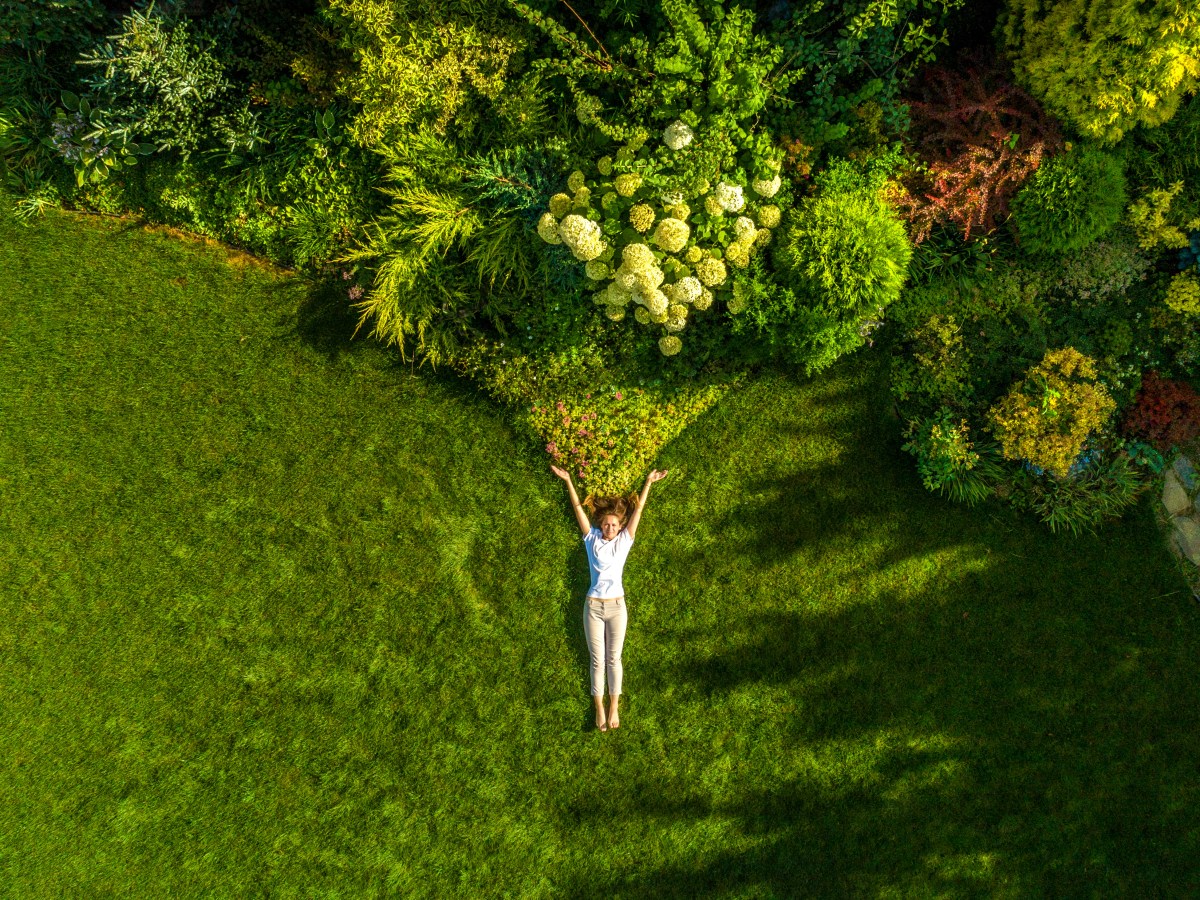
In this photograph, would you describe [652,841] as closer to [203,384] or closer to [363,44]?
[203,384]

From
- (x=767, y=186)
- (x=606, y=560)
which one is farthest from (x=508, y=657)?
(x=767, y=186)

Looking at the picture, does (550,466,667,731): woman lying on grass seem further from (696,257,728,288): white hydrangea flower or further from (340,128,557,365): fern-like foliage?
(696,257,728,288): white hydrangea flower

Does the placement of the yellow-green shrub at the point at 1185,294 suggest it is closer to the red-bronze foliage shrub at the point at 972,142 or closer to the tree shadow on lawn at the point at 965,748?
the red-bronze foliage shrub at the point at 972,142

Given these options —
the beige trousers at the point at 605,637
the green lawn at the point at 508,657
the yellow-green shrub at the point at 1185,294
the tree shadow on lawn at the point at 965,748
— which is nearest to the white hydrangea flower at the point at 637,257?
the green lawn at the point at 508,657

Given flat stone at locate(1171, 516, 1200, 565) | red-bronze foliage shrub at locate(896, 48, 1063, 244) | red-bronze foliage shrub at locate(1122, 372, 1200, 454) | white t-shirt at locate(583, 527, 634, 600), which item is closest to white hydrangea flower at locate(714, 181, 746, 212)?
red-bronze foliage shrub at locate(896, 48, 1063, 244)

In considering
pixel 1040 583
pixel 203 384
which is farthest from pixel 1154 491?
pixel 203 384

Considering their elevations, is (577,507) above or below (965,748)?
above

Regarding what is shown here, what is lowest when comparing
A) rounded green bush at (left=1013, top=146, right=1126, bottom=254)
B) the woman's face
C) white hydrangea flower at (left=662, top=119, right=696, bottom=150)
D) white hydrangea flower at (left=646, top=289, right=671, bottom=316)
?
the woman's face

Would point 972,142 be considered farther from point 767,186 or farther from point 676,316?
point 676,316
